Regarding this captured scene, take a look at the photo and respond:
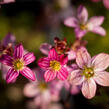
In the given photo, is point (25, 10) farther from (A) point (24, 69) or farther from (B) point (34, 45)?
(A) point (24, 69)

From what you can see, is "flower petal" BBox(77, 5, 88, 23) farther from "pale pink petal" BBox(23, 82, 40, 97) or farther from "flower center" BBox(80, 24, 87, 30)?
"pale pink petal" BBox(23, 82, 40, 97)

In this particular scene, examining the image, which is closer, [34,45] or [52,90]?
[52,90]

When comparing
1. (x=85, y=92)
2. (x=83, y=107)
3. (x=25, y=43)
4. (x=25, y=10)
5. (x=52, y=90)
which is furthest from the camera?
(x=25, y=10)

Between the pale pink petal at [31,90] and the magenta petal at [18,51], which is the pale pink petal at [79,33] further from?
the pale pink petal at [31,90]

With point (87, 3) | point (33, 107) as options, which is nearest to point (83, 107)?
point (33, 107)

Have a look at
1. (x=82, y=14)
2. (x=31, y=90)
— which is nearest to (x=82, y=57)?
(x=82, y=14)

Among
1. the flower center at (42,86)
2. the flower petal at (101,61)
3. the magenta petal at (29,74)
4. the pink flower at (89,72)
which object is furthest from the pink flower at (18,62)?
the flower center at (42,86)
